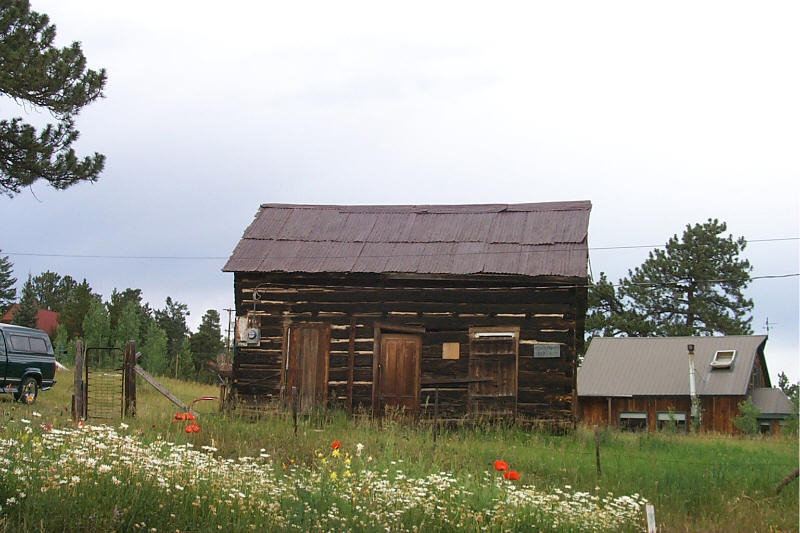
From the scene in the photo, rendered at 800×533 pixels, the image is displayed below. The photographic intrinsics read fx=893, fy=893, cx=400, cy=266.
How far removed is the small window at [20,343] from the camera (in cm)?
2148

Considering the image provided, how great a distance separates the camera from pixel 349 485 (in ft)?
30.9

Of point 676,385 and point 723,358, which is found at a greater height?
point 723,358

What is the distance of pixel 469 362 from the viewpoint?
19.1m

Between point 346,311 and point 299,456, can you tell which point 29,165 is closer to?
point 346,311

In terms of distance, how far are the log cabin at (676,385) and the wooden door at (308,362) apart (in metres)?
20.3

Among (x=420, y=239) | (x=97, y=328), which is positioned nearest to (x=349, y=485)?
(x=420, y=239)

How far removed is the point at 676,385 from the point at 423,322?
2246 centimetres

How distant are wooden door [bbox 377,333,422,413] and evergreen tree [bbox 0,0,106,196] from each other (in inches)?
339

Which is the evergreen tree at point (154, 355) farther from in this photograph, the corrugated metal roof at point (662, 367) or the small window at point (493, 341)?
the small window at point (493, 341)

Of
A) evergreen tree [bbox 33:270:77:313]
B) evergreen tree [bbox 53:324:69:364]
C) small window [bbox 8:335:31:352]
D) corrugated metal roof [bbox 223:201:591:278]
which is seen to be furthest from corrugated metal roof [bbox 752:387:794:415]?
evergreen tree [bbox 33:270:77:313]

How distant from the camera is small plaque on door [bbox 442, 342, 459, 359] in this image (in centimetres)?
1919

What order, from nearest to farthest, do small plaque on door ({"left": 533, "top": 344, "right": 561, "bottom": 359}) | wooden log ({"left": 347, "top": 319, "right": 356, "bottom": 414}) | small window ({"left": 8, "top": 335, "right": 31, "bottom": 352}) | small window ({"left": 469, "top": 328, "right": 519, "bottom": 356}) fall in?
small plaque on door ({"left": 533, "top": 344, "right": 561, "bottom": 359})
small window ({"left": 469, "top": 328, "right": 519, "bottom": 356})
wooden log ({"left": 347, "top": 319, "right": 356, "bottom": 414})
small window ({"left": 8, "top": 335, "right": 31, "bottom": 352})

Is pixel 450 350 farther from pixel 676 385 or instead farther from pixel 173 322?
pixel 173 322

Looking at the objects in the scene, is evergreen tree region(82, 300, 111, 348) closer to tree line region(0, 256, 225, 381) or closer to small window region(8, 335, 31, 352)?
tree line region(0, 256, 225, 381)
